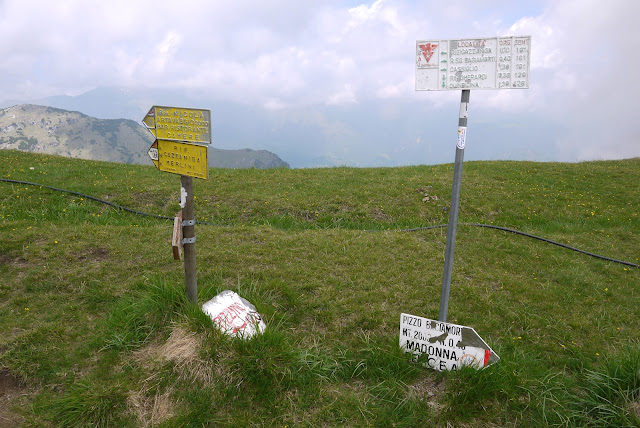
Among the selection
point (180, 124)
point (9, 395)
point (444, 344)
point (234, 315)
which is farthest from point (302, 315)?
point (9, 395)

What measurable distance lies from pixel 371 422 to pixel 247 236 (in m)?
4.38

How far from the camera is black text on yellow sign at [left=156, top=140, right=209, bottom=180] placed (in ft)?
13.2

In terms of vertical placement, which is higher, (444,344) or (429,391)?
(444,344)

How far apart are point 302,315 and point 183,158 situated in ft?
7.49

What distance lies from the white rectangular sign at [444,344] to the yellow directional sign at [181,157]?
8.61 feet

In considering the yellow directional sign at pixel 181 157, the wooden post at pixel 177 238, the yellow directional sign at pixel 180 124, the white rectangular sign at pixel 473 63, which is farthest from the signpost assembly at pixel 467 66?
the wooden post at pixel 177 238

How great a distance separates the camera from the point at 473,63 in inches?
145

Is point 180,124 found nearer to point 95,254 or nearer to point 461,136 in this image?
point 461,136

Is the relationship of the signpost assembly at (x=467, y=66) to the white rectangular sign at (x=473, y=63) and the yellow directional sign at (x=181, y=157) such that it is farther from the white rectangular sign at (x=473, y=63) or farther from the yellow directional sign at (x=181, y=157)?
the yellow directional sign at (x=181, y=157)

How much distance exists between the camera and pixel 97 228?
7.17 metres

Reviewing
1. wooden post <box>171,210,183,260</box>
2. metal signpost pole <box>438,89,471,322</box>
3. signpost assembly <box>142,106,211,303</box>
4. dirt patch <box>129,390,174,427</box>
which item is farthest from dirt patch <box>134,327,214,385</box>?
metal signpost pole <box>438,89,471,322</box>

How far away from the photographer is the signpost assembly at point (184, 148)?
4031mm

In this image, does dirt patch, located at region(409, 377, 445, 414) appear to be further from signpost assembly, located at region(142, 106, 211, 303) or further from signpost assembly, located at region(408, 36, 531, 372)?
signpost assembly, located at region(142, 106, 211, 303)

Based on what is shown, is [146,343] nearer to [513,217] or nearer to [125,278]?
[125,278]
